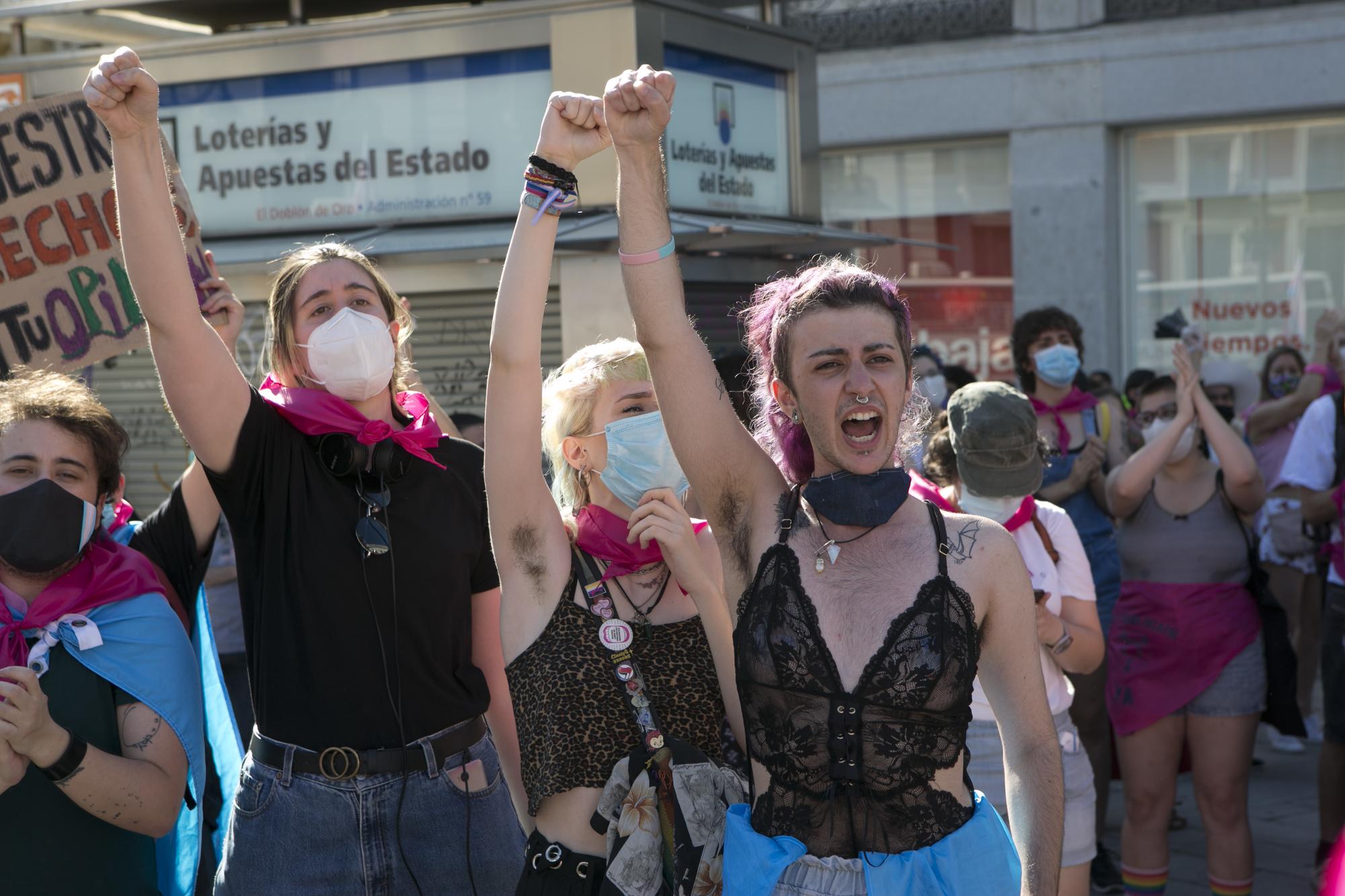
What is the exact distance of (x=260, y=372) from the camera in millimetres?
6566

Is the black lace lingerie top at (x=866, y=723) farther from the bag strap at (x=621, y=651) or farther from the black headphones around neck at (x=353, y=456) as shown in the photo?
the black headphones around neck at (x=353, y=456)

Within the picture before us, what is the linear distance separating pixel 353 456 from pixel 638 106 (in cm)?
99

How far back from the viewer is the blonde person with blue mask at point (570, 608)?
287cm

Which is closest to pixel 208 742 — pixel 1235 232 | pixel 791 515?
pixel 791 515

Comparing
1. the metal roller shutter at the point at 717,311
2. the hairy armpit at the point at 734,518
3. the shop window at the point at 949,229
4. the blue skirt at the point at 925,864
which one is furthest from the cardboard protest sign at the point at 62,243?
the shop window at the point at 949,229

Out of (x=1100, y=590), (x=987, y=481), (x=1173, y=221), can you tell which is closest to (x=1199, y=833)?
(x=1100, y=590)

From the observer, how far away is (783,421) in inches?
110

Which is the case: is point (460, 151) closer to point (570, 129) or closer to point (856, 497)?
point (570, 129)

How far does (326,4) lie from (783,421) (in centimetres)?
596

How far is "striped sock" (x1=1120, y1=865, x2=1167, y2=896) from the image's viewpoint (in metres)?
5.29

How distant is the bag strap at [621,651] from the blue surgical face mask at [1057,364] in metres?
3.91

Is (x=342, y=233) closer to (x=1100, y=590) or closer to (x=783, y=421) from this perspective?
(x=1100, y=590)

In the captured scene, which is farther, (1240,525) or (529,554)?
(1240,525)

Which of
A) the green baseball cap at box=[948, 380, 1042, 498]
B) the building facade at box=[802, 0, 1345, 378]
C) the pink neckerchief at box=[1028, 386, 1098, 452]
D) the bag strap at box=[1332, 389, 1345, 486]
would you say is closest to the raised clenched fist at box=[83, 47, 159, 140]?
the green baseball cap at box=[948, 380, 1042, 498]
